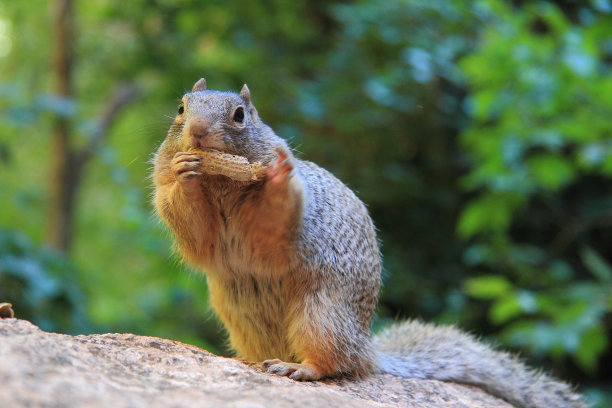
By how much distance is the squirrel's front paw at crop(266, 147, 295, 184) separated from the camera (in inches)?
107

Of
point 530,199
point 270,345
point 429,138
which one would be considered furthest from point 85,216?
point 270,345

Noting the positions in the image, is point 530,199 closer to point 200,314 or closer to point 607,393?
point 607,393

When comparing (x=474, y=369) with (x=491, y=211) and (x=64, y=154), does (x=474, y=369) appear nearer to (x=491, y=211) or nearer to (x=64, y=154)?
(x=491, y=211)

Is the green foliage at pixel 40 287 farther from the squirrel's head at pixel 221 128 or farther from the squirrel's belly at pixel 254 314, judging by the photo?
the squirrel's head at pixel 221 128

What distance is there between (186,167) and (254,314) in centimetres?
80

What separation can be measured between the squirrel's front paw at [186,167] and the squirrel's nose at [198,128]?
9cm

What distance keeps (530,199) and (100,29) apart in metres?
5.01

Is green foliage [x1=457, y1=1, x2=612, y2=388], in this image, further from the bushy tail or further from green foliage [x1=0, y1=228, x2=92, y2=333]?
green foliage [x1=0, y1=228, x2=92, y2=333]

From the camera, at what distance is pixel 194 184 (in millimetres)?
2828

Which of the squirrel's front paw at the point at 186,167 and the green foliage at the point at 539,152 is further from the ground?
the green foliage at the point at 539,152

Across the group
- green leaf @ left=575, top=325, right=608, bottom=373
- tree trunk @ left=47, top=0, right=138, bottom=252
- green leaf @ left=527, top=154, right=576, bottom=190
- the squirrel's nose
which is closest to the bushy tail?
green leaf @ left=575, top=325, right=608, bottom=373

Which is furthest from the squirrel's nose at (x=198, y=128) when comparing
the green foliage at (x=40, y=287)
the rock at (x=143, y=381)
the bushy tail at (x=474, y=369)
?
the green foliage at (x=40, y=287)

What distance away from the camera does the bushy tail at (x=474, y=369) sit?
3.40 meters

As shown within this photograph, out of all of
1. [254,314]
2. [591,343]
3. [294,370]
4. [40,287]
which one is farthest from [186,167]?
[591,343]
